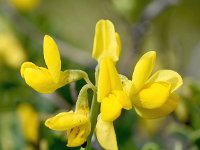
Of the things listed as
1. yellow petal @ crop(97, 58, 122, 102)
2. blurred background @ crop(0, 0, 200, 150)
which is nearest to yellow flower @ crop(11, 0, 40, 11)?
blurred background @ crop(0, 0, 200, 150)

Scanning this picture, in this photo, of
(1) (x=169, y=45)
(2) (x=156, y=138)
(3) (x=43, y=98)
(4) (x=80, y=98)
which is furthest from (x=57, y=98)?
(4) (x=80, y=98)

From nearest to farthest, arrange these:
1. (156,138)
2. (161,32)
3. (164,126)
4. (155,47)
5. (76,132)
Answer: (76,132) → (156,138) → (164,126) → (161,32) → (155,47)

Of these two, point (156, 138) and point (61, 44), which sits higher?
point (61, 44)

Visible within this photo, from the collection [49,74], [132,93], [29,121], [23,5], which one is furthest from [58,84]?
[23,5]

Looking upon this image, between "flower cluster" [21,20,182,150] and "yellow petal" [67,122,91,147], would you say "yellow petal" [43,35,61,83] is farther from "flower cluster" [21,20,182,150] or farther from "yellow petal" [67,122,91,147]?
"yellow petal" [67,122,91,147]

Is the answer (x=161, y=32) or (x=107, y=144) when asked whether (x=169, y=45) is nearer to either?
(x=161, y=32)

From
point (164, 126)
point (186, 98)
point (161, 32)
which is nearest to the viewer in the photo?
point (186, 98)

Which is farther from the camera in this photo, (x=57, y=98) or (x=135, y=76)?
(x=57, y=98)
